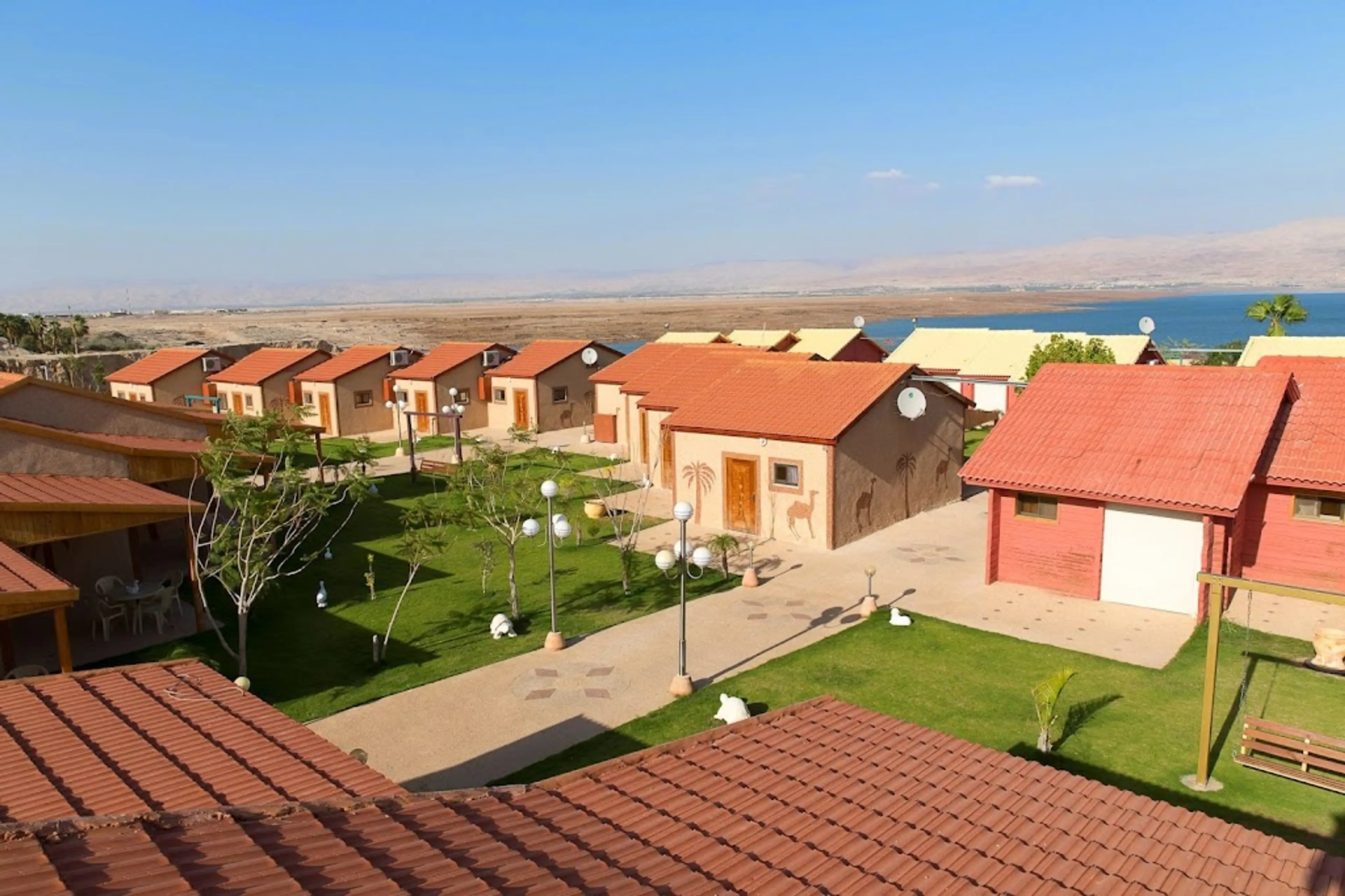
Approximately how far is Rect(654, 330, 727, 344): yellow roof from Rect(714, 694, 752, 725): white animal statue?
104 feet

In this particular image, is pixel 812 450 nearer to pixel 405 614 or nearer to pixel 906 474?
pixel 906 474

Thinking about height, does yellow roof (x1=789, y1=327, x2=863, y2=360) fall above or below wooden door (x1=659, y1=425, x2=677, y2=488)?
above

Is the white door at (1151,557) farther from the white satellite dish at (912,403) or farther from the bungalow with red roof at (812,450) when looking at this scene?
the bungalow with red roof at (812,450)

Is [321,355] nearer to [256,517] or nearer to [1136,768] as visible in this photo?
[256,517]

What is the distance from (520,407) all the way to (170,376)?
2090 centimetres

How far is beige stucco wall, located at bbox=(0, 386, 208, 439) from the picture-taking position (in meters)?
18.6

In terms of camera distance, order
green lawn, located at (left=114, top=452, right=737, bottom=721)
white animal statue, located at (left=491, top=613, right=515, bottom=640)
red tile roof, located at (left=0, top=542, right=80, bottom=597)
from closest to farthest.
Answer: red tile roof, located at (left=0, top=542, right=80, bottom=597)
green lawn, located at (left=114, top=452, right=737, bottom=721)
white animal statue, located at (left=491, top=613, right=515, bottom=640)

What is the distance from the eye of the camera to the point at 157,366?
49.7 metres

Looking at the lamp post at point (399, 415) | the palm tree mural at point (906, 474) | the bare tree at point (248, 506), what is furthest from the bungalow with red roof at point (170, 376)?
the palm tree mural at point (906, 474)

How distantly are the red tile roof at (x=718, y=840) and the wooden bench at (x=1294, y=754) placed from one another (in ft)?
18.2

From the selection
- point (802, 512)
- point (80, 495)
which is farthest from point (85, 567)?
point (802, 512)

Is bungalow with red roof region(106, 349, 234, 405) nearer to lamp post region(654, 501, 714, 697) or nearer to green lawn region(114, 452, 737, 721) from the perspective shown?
green lawn region(114, 452, 737, 721)

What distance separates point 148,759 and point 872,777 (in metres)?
6.18

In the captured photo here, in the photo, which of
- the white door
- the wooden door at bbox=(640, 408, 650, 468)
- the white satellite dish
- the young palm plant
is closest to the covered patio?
the young palm plant
